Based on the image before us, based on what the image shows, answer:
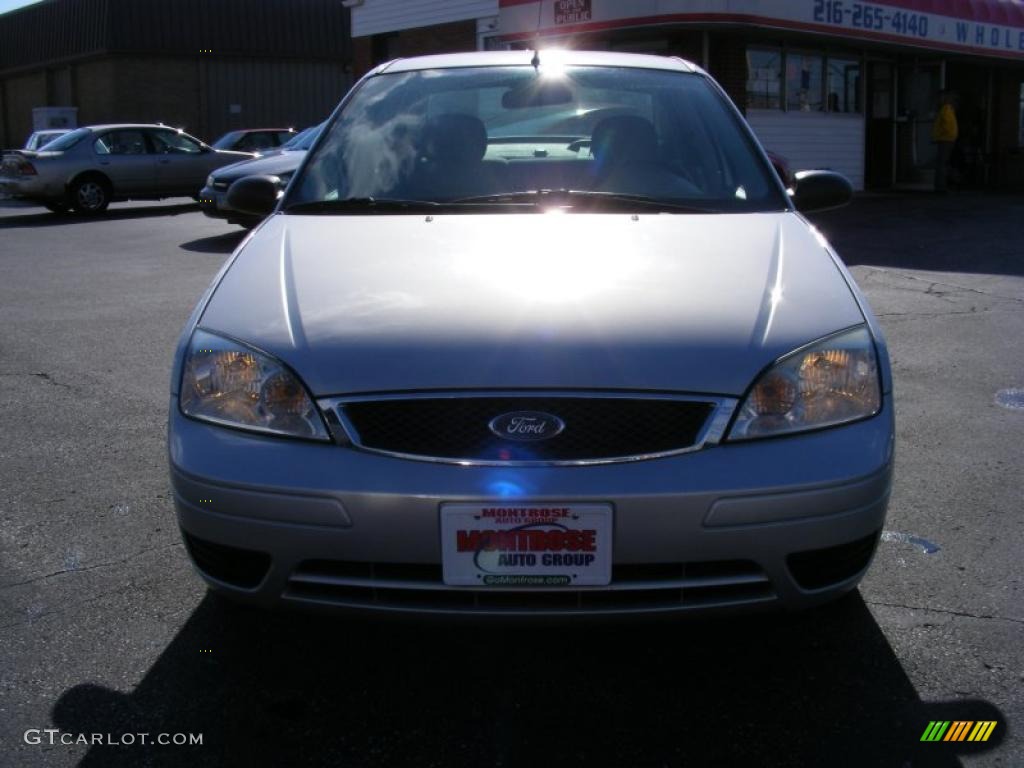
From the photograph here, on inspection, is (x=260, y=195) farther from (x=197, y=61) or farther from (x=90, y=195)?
(x=197, y=61)

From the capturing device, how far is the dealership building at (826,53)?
1762cm

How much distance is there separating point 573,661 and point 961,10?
21100 mm

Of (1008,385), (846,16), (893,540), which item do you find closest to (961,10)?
(846,16)

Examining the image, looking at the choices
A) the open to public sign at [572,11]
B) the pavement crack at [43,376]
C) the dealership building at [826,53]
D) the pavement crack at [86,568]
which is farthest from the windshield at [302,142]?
the pavement crack at [86,568]

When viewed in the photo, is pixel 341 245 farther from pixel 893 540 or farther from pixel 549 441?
pixel 893 540

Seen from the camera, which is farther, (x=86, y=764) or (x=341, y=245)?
(x=341, y=245)

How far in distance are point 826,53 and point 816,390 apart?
19.4 metres

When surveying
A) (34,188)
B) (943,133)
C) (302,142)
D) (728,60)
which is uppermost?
(728,60)

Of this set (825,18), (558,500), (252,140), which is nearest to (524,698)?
(558,500)

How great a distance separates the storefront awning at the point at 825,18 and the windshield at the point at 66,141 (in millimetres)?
7645

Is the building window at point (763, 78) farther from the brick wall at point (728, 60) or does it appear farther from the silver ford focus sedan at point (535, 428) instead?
the silver ford focus sedan at point (535, 428)

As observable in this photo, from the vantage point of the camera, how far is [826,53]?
66.8 feet

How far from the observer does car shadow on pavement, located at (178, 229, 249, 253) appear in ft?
43.9

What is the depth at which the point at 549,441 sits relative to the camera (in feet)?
8.06
